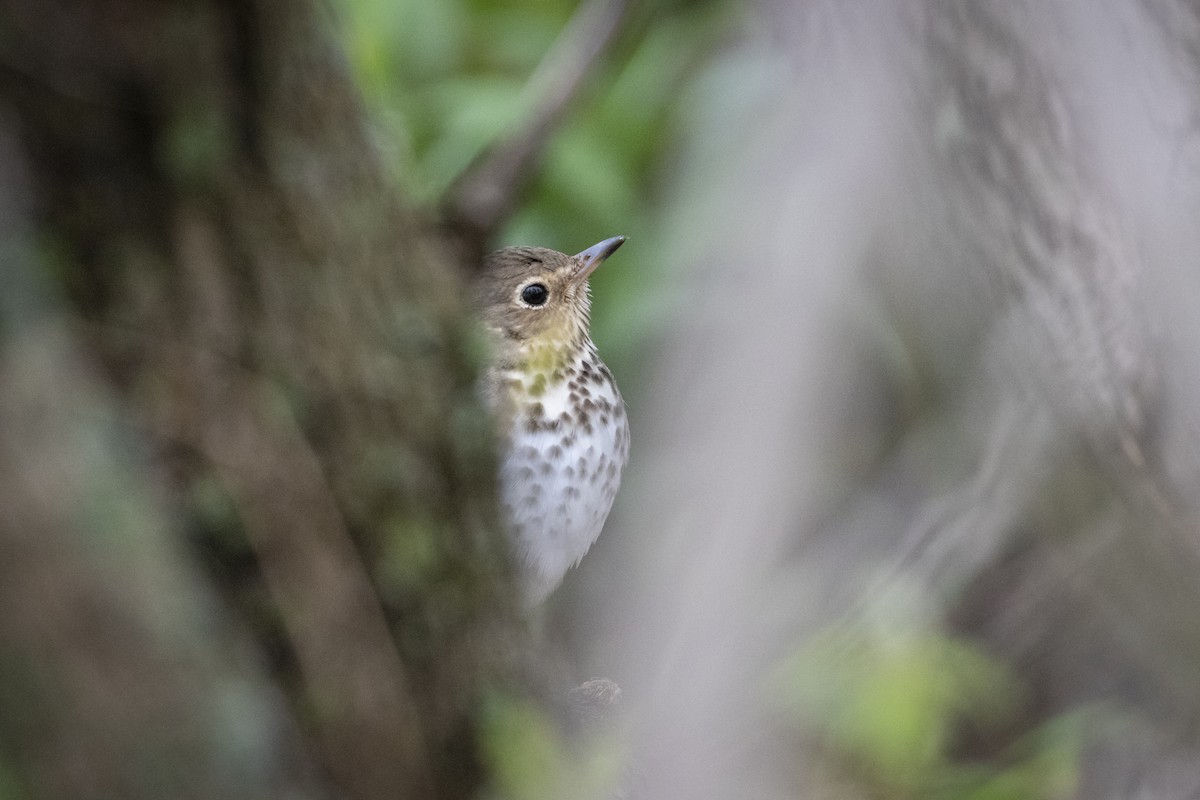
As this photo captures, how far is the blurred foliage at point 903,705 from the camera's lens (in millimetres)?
1614

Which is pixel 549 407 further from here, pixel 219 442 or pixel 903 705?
pixel 219 442

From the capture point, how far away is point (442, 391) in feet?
3.97

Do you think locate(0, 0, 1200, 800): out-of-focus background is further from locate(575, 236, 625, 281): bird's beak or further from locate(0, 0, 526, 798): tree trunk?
locate(575, 236, 625, 281): bird's beak

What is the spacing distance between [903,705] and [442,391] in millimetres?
1105

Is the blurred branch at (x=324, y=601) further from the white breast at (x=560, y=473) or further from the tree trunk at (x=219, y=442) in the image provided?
the white breast at (x=560, y=473)

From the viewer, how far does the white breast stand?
210 cm

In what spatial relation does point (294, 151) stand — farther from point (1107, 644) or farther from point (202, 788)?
point (1107, 644)

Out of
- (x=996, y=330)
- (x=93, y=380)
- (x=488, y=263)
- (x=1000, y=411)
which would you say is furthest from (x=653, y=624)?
(x=488, y=263)

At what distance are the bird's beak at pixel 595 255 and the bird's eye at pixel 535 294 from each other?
68mm

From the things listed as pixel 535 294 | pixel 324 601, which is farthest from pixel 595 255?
pixel 324 601

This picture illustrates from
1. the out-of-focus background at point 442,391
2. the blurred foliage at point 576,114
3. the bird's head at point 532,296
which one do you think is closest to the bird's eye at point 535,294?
the bird's head at point 532,296

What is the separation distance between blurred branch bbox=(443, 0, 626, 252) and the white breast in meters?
0.61

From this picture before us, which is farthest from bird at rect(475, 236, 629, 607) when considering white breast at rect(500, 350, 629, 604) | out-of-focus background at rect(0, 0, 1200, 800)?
out-of-focus background at rect(0, 0, 1200, 800)

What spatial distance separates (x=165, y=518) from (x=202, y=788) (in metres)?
0.21
